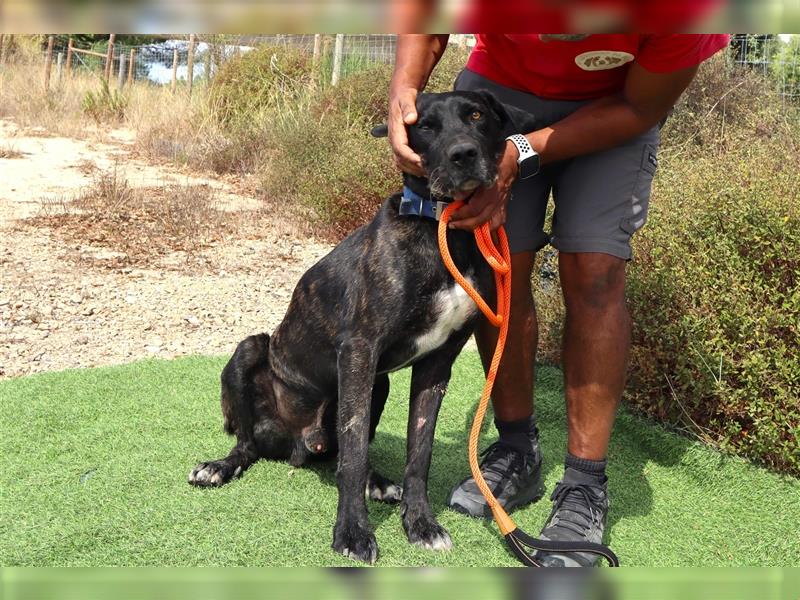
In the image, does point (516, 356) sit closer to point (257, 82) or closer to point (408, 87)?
point (408, 87)

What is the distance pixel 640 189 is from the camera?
2932 mm

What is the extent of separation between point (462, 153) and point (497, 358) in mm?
683

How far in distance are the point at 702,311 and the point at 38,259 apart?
5995 mm

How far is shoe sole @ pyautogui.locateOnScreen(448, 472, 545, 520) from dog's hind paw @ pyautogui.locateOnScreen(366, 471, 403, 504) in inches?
8.6

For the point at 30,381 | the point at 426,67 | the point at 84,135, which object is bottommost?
the point at 30,381

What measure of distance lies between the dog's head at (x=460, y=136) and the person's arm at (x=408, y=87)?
0.04 metres

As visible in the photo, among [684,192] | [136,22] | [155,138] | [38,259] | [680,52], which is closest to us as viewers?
[136,22]

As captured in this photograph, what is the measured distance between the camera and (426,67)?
2947mm

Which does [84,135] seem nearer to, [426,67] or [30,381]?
[30,381]

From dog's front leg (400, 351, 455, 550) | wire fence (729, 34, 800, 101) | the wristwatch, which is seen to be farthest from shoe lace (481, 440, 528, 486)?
wire fence (729, 34, 800, 101)

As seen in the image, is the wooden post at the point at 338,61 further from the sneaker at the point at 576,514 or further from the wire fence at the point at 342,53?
the sneaker at the point at 576,514

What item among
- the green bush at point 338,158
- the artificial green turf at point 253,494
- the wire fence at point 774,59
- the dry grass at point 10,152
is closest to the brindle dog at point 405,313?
the artificial green turf at point 253,494

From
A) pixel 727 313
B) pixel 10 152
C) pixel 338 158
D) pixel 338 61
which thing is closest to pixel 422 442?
pixel 727 313

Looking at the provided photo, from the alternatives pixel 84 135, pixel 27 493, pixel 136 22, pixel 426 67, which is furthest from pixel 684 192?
pixel 84 135
